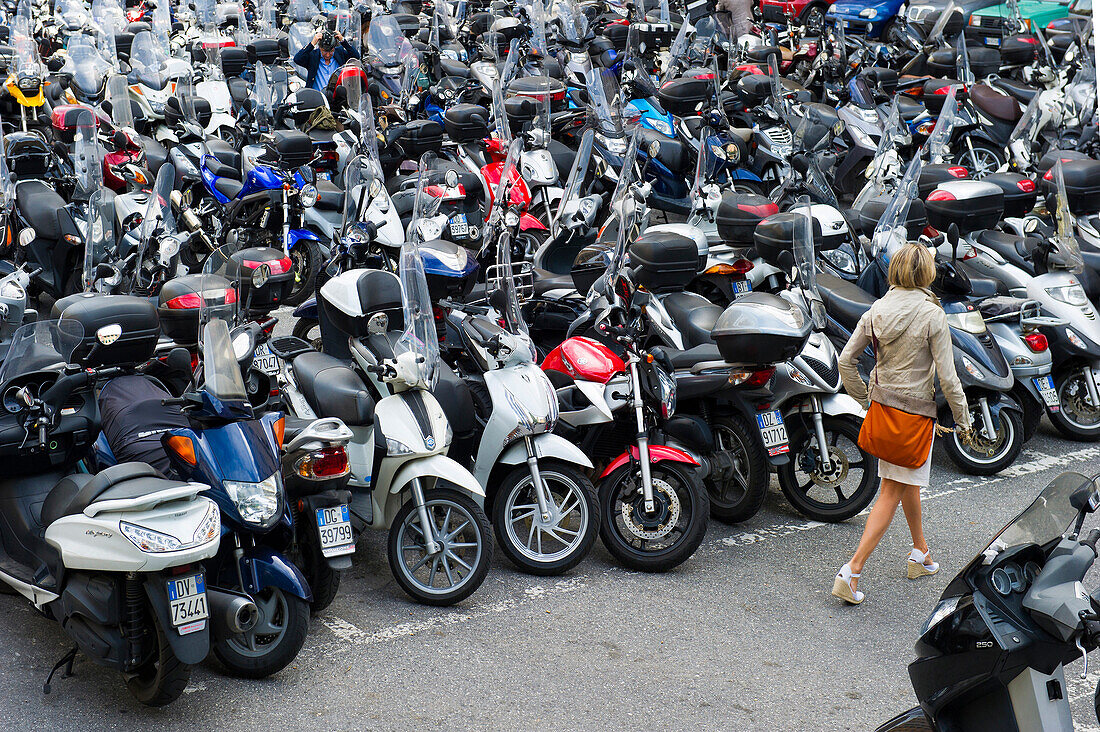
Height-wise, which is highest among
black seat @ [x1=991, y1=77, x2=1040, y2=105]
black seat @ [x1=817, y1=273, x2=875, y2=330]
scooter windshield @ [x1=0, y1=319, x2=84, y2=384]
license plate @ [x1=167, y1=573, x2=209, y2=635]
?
scooter windshield @ [x1=0, y1=319, x2=84, y2=384]

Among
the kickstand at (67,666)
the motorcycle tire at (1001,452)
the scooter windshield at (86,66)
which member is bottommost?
the motorcycle tire at (1001,452)

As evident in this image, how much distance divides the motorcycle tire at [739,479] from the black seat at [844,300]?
163 centimetres

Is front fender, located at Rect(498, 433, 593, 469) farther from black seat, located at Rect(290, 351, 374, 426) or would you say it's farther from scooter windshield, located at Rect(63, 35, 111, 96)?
scooter windshield, located at Rect(63, 35, 111, 96)

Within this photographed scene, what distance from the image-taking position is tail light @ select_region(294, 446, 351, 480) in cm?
485

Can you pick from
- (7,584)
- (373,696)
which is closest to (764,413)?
(373,696)

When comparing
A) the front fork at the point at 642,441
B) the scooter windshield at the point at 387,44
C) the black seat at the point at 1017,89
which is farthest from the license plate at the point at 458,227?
the black seat at the point at 1017,89

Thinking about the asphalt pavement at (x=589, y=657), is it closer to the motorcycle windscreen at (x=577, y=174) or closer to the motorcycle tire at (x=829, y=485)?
the motorcycle tire at (x=829, y=485)

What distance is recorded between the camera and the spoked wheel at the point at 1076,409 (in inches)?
300

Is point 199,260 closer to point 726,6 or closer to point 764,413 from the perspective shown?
point 764,413

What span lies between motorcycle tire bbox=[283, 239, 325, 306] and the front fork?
4424 millimetres

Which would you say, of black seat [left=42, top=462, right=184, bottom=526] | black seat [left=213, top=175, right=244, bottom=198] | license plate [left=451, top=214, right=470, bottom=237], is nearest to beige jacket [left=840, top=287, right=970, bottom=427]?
black seat [left=42, top=462, right=184, bottom=526]

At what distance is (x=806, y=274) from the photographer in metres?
6.53

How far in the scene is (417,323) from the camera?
18.6 feet

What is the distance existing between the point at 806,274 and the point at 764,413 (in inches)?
35.0
